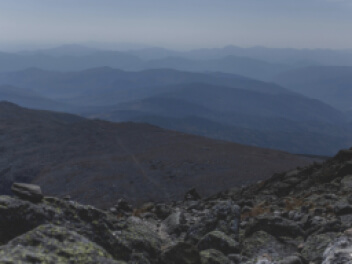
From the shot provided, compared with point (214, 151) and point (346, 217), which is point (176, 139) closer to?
point (214, 151)

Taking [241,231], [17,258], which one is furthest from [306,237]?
[17,258]

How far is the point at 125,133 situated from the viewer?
235 ft

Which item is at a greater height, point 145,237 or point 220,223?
point 145,237

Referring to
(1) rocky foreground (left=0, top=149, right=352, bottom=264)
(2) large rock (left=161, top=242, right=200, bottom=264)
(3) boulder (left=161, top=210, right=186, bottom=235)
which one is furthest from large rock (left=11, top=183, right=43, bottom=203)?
(3) boulder (left=161, top=210, right=186, bottom=235)

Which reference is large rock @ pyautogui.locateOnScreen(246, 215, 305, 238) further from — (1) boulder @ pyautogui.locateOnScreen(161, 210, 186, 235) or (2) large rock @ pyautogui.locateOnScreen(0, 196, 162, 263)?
(1) boulder @ pyautogui.locateOnScreen(161, 210, 186, 235)

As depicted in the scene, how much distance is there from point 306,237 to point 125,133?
65854 millimetres

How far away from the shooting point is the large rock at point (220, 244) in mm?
6932

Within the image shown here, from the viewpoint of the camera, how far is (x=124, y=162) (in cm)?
4984

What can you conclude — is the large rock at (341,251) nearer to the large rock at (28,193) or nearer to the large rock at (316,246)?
the large rock at (316,246)

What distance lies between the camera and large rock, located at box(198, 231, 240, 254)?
693 centimetres

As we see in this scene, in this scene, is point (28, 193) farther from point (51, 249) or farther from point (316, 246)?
point (316, 246)

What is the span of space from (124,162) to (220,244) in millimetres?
43680

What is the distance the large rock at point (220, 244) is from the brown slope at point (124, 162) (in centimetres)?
2856

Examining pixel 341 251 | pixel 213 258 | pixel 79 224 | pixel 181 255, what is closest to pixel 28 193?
pixel 79 224
